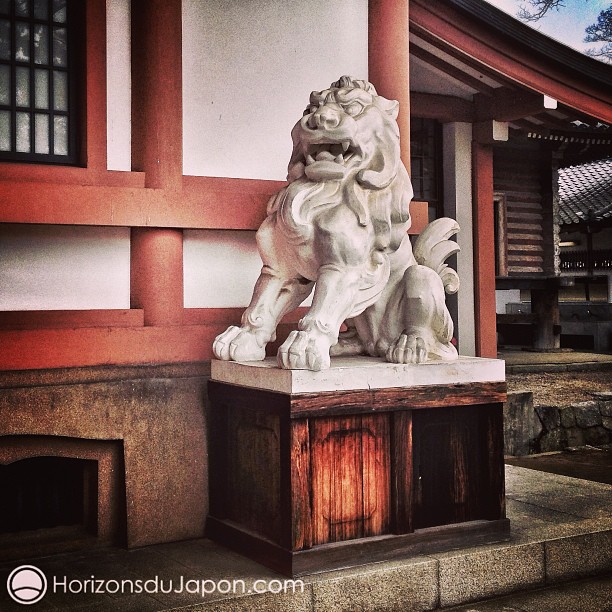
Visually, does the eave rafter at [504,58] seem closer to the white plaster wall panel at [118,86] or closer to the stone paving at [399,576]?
the white plaster wall panel at [118,86]

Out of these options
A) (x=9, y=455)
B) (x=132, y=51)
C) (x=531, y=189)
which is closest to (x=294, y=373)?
(x=9, y=455)

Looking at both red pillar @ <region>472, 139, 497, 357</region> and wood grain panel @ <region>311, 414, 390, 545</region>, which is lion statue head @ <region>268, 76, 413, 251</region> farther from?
red pillar @ <region>472, 139, 497, 357</region>

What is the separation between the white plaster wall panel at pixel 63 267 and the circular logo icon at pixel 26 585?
1.36 m

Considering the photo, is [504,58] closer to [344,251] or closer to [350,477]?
[344,251]

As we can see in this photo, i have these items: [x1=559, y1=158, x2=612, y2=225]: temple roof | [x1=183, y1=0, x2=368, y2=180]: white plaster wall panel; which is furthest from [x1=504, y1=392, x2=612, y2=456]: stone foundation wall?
[x1=559, y1=158, x2=612, y2=225]: temple roof

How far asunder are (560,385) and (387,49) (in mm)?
7330

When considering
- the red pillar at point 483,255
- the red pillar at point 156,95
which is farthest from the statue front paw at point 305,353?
the red pillar at point 483,255

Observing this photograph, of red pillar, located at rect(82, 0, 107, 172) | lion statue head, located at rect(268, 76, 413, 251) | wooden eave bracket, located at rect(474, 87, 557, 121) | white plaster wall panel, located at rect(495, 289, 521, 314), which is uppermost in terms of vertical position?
wooden eave bracket, located at rect(474, 87, 557, 121)

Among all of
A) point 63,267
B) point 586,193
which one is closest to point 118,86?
point 63,267

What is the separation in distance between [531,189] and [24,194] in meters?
12.1

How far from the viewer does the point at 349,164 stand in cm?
407

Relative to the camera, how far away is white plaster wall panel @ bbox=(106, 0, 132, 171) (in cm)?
456

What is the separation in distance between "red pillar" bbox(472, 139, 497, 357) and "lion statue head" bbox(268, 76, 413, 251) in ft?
22.7

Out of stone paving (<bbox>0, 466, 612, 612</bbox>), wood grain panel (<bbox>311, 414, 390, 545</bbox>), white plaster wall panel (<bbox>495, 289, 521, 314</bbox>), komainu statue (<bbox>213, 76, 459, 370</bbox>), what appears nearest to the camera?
stone paving (<bbox>0, 466, 612, 612</bbox>)
